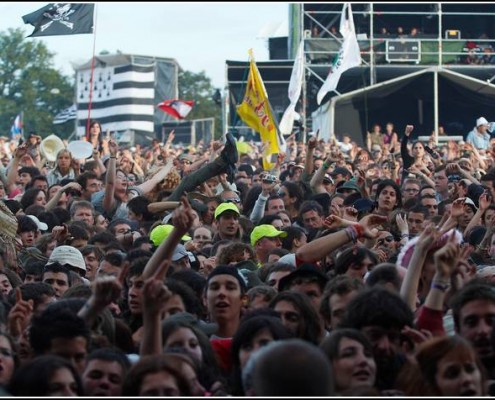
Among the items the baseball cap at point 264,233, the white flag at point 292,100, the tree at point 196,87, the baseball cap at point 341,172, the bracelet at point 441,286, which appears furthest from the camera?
the tree at point 196,87

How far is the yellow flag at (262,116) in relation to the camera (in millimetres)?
19891

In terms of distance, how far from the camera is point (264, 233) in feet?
36.5

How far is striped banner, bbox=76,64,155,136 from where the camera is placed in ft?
149

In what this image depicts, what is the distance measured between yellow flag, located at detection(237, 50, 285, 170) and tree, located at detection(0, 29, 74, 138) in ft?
151

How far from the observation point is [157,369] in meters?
5.83

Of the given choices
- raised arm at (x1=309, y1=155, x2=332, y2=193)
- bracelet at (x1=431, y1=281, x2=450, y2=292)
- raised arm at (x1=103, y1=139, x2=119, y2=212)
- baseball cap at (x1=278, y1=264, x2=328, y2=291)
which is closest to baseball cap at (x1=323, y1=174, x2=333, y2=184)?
raised arm at (x1=309, y1=155, x2=332, y2=193)

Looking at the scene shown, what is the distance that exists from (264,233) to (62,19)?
9.52m

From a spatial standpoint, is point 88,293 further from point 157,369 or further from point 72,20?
point 72,20

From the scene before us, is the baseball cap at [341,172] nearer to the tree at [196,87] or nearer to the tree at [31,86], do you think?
the tree at [31,86]

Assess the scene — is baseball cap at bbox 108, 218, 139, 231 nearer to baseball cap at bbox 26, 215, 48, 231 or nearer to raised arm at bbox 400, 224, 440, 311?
baseball cap at bbox 26, 215, 48, 231

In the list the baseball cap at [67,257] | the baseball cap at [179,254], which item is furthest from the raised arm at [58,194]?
the baseball cap at [179,254]

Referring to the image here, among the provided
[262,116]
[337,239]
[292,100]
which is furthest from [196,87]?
[337,239]

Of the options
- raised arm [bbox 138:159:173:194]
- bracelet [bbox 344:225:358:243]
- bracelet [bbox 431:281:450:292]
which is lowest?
bracelet [bbox 431:281:450:292]

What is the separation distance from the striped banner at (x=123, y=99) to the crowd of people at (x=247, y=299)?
104ft
